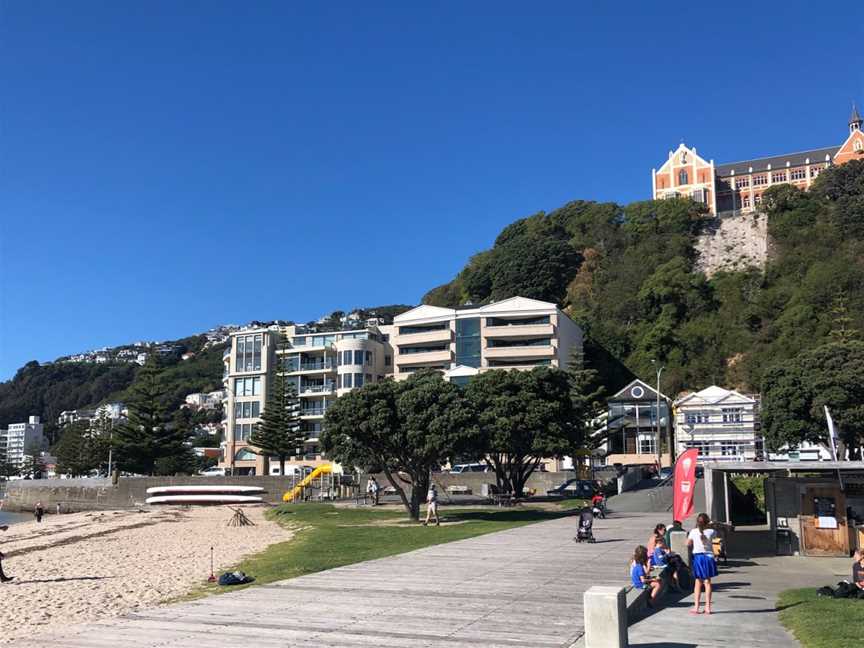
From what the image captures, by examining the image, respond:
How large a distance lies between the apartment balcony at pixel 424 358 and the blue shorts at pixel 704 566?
5988 cm

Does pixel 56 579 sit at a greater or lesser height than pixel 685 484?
Result: lesser

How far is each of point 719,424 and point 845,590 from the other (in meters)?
47.4

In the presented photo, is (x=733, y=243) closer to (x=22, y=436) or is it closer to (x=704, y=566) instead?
(x=704, y=566)

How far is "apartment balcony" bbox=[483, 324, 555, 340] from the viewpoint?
67938 millimetres

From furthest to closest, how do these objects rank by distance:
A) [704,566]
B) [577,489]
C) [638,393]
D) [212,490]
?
[638,393], [212,490], [577,489], [704,566]

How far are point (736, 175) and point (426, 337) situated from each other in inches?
2596

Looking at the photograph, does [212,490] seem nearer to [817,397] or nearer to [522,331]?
[522,331]

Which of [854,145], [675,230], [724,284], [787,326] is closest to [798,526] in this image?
[787,326]

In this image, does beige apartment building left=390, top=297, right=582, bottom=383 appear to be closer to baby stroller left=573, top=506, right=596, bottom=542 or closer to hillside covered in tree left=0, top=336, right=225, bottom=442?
baby stroller left=573, top=506, right=596, bottom=542

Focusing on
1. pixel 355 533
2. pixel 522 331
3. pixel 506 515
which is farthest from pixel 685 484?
pixel 522 331

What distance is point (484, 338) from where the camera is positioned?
228ft

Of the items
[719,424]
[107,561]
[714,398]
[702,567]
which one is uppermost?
[714,398]

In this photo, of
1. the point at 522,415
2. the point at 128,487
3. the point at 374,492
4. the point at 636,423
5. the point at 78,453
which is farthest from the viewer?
the point at 78,453

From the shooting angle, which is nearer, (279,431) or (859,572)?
(859,572)
